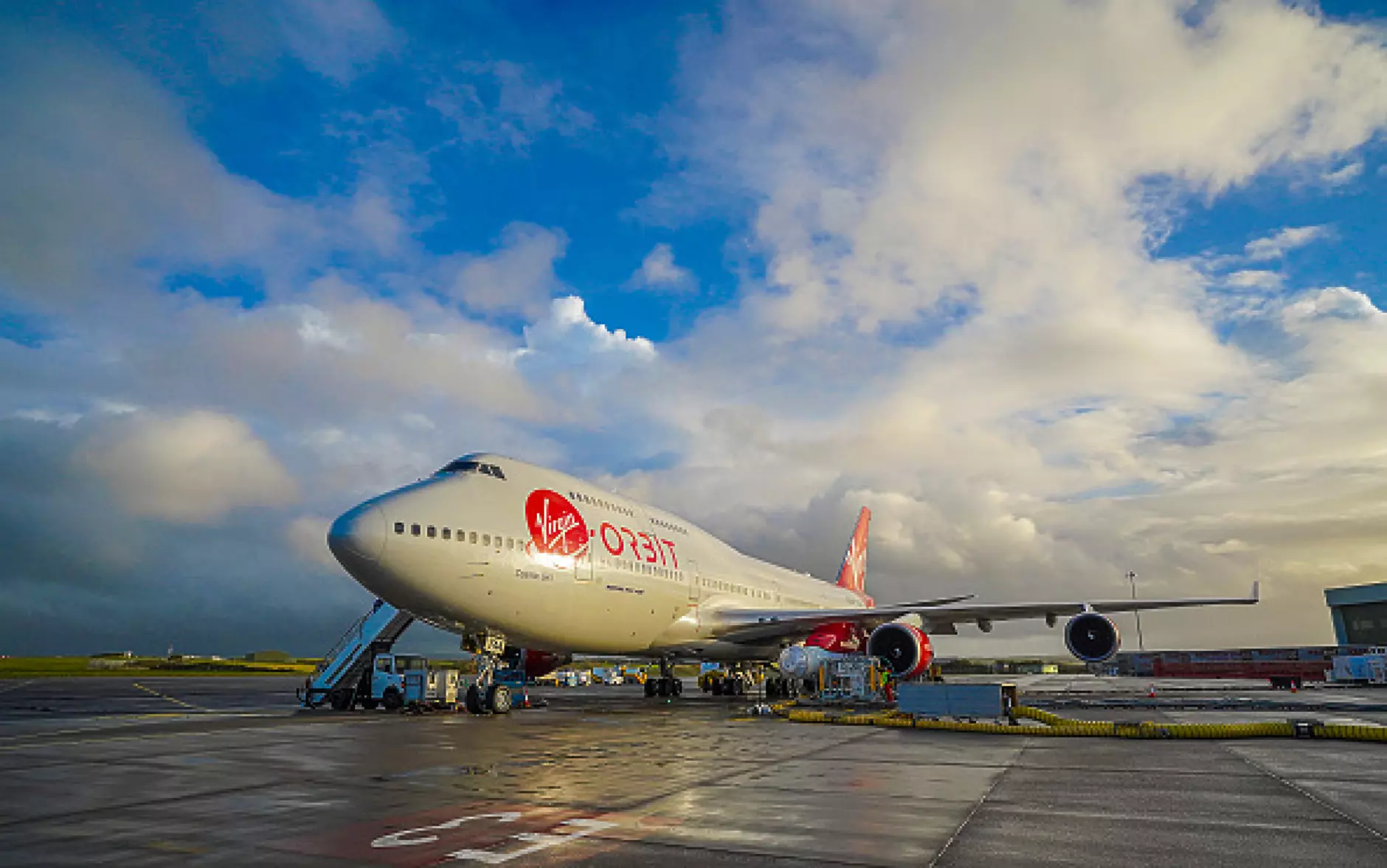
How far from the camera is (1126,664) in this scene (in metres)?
91.4

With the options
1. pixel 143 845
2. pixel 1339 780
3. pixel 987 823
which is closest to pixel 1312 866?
pixel 987 823

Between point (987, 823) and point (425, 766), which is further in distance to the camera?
point (425, 766)

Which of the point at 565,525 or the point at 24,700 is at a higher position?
the point at 565,525

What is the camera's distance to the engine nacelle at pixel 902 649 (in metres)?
24.2

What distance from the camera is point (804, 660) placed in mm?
25969

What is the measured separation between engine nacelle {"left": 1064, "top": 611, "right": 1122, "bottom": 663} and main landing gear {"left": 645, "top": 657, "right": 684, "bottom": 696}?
589 inches

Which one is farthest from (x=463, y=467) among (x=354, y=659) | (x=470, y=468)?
(x=354, y=659)

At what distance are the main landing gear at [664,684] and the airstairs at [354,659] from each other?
10871 millimetres

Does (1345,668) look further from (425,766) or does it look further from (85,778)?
(85,778)

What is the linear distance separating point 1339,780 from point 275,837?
37.6ft

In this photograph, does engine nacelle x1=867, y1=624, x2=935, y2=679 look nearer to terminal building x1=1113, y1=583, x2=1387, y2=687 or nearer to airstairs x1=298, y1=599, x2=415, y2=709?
airstairs x1=298, y1=599, x2=415, y2=709

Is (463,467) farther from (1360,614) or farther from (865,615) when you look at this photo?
(1360,614)

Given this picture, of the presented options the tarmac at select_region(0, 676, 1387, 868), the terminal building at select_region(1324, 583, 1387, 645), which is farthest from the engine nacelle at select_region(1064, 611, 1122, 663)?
the terminal building at select_region(1324, 583, 1387, 645)

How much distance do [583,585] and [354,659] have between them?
33.0ft
